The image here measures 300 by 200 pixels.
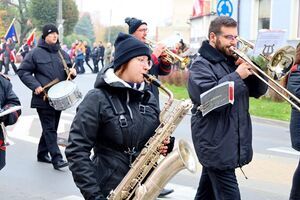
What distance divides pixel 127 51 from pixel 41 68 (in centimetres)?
432

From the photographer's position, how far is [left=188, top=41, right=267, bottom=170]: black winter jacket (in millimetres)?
4133

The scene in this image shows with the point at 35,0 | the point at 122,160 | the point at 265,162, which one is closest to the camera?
the point at 122,160

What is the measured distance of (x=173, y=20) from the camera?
80.6 metres

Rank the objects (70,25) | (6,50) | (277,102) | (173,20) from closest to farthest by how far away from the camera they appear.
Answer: (277,102), (6,50), (70,25), (173,20)

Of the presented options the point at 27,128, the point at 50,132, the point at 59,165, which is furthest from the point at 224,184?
the point at 27,128

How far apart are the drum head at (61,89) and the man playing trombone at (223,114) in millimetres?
3140

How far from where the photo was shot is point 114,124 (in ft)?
10.7

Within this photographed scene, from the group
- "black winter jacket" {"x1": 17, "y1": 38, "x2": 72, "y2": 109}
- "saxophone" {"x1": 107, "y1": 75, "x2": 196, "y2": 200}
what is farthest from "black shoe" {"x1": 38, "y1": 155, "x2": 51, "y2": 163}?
"saxophone" {"x1": 107, "y1": 75, "x2": 196, "y2": 200}

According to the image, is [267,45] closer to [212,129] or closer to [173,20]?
[212,129]

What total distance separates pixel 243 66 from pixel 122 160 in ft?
4.25

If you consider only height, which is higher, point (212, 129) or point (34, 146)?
point (212, 129)

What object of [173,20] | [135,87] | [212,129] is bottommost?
[173,20]

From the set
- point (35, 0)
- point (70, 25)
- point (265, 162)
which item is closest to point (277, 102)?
point (265, 162)

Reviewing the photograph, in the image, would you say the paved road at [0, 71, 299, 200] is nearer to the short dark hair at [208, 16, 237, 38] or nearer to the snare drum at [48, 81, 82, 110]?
the snare drum at [48, 81, 82, 110]
